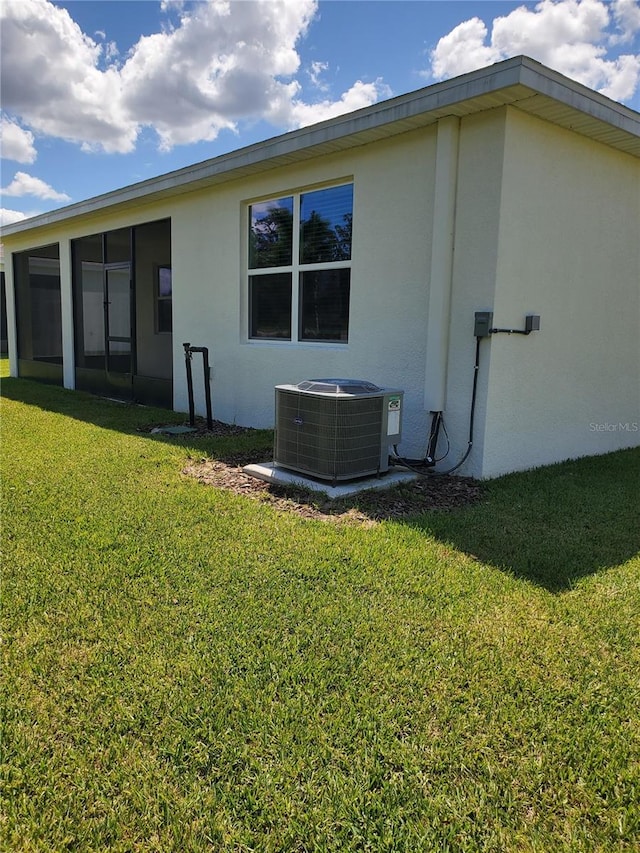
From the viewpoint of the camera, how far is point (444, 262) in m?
4.98

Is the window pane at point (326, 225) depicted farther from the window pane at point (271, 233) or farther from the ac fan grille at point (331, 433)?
the ac fan grille at point (331, 433)

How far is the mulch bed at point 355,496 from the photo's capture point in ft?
13.8

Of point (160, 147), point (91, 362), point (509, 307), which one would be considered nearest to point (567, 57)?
point (509, 307)

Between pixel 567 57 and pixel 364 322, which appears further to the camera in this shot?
pixel 364 322

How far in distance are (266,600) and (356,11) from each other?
633cm

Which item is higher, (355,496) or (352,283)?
(352,283)

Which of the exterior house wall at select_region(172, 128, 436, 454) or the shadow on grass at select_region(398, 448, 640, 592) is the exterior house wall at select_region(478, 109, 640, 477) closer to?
the shadow on grass at select_region(398, 448, 640, 592)

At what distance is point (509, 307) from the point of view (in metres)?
4.95

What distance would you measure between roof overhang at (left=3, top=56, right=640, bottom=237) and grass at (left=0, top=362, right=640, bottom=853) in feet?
10.6

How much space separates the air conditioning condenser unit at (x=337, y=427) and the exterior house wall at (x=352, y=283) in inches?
26.5

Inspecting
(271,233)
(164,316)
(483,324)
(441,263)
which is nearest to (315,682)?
(483,324)

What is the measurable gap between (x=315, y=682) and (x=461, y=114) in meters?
4.57

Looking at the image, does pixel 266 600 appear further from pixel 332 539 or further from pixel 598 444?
pixel 598 444

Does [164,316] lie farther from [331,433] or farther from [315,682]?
[315,682]
